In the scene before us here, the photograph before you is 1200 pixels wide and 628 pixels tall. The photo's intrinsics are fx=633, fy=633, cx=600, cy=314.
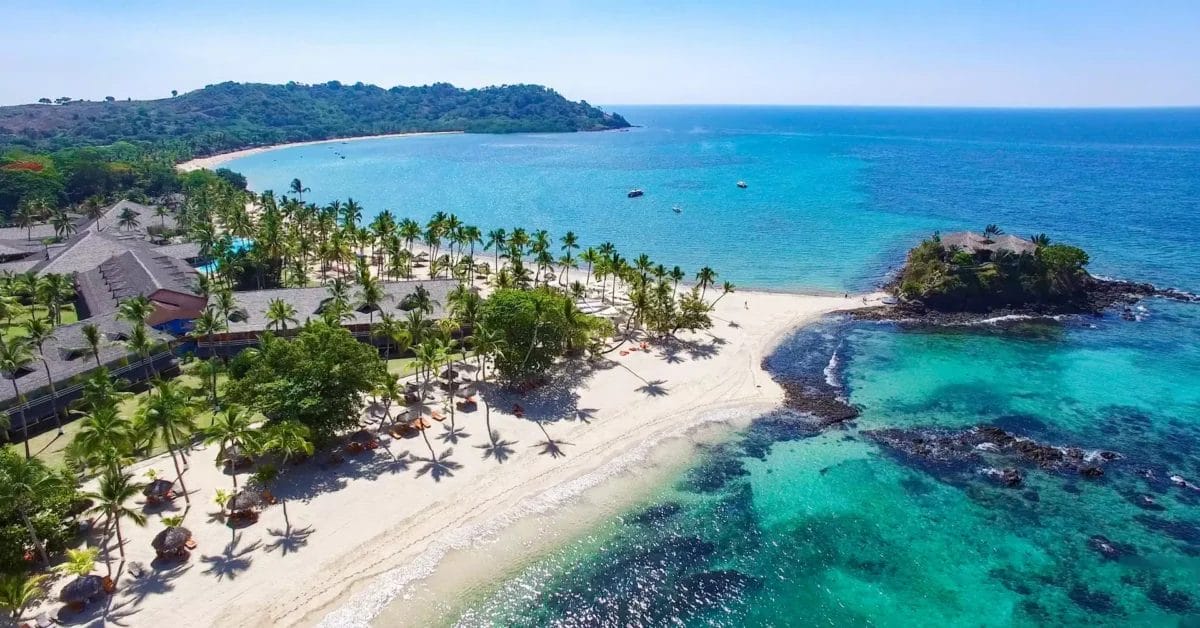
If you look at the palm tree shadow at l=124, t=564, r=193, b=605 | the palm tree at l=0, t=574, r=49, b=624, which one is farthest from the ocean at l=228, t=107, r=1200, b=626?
the palm tree at l=0, t=574, r=49, b=624

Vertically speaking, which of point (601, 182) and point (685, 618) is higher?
point (601, 182)

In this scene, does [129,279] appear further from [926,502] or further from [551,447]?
[926,502]

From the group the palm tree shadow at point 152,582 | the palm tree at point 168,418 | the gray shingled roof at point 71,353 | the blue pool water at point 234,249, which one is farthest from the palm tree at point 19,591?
the blue pool water at point 234,249

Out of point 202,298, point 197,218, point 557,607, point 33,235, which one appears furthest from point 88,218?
point 557,607

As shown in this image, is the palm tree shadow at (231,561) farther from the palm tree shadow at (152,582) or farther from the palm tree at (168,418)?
the palm tree at (168,418)

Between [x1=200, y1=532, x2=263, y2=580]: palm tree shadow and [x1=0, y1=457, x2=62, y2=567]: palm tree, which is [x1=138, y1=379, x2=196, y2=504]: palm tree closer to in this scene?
[x1=0, y1=457, x2=62, y2=567]: palm tree

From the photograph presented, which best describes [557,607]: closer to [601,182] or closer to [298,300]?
[298,300]
